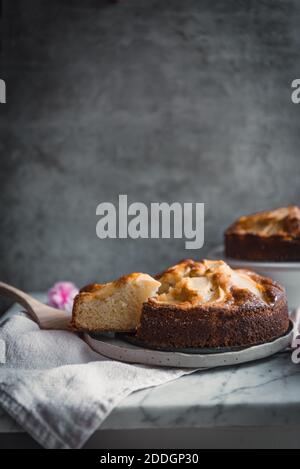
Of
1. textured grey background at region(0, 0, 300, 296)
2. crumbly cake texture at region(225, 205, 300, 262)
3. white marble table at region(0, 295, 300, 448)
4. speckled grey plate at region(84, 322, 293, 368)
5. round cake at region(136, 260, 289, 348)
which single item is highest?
textured grey background at region(0, 0, 300, 296)

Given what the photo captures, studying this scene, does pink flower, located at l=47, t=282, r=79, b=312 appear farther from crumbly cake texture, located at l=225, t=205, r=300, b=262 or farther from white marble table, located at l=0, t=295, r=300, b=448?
white marble table, located at l=0, t=295, r=300, b=448

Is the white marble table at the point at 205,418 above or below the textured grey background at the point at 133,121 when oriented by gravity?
below

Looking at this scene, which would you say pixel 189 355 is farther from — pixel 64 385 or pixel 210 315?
pixel 64 385

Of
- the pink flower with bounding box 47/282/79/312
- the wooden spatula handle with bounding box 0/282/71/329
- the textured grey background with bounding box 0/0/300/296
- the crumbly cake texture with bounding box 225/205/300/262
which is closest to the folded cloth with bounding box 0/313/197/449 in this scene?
the wooden spatula handle with bounding box 0/282/71/329

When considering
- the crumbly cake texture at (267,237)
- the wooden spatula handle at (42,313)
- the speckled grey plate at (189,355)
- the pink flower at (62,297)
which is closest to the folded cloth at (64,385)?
the speckled grey plate at (189,355)

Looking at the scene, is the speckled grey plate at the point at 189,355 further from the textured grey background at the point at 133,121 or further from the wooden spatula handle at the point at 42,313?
the textured grey background at the point at 133,121

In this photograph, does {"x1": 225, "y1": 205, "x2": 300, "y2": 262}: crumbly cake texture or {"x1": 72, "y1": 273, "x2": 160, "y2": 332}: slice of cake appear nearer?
{"x1": 72, "y1": 273, "x2": 160, "y2": 332}: slice of cake

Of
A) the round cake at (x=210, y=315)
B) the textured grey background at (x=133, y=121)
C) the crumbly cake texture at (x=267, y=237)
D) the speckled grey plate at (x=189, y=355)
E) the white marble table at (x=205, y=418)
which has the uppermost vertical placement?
the textured grey background at (x=133, y=121)

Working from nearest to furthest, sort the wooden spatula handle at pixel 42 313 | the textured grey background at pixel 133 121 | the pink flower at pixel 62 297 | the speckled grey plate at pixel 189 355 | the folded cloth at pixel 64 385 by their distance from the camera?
1. the folded cloth at pixel 64 385
2. the speckled grey plate at pixel 189 355
3. the wooden spatula handle at pixel 42 313
4. the pink flower at pixel 62 297
5. the textured grey background at pixel 133 121
